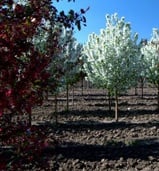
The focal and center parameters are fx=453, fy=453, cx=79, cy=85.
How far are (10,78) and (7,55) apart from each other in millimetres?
199

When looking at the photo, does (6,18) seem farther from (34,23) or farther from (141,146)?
(141,146)

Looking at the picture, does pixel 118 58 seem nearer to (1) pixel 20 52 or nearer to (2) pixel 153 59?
(2) pixel 153 59

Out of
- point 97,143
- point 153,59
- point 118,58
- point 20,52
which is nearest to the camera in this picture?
point 20,52

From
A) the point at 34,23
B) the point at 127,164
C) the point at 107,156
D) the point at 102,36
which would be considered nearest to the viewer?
the point at 34,23

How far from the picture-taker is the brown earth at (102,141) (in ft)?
36.3

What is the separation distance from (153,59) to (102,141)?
16.7 metres

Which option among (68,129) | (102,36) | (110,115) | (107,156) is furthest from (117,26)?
(107,156)

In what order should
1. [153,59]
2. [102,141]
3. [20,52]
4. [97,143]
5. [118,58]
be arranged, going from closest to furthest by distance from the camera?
[20,52] → [97,143] → [102,141] → [118,58] → [153,59]

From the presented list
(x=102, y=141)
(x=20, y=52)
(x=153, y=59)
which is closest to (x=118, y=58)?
(x=102, y=141)

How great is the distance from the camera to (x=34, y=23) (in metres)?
3.74

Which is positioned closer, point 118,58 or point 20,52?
point 20,52

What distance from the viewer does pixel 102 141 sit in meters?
14.8

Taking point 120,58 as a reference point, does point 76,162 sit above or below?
below

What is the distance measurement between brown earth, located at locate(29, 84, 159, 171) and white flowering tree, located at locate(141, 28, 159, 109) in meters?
5.13
